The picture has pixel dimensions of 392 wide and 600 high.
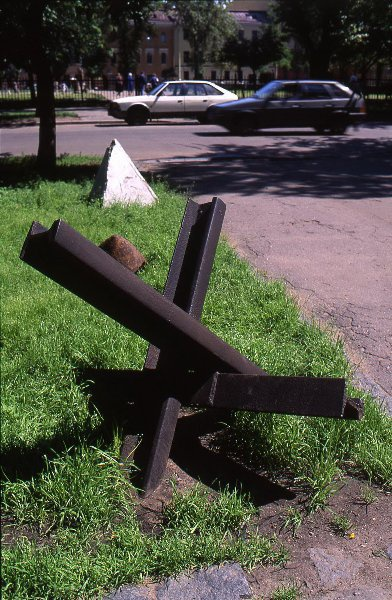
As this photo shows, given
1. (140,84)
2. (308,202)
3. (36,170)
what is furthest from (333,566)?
(140,84)

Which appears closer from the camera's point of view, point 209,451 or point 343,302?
point 209,451

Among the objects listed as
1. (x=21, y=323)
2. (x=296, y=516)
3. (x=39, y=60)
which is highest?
(x=39, y=60)

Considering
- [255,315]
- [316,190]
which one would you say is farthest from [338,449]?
[316,190]

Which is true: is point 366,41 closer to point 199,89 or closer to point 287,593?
point 199,89

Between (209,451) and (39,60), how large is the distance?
10.9m

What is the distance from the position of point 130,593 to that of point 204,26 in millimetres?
56848

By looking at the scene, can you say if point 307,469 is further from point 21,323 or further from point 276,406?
point 21,323

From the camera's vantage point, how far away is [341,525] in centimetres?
275

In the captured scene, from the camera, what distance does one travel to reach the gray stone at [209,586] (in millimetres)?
2354

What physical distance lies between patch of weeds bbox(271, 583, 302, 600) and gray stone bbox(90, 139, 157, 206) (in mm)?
6952

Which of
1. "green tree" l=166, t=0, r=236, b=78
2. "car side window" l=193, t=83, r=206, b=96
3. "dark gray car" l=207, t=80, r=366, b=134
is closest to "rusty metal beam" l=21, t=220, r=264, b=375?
"dark gray car" l=207, t=80, r=366, b=134

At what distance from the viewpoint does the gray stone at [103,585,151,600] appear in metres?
2.34

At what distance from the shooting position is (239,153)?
1644 cm

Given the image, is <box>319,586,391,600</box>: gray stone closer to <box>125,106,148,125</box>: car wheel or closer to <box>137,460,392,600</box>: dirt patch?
<box>137,460,392,600</box>: dirt patch
